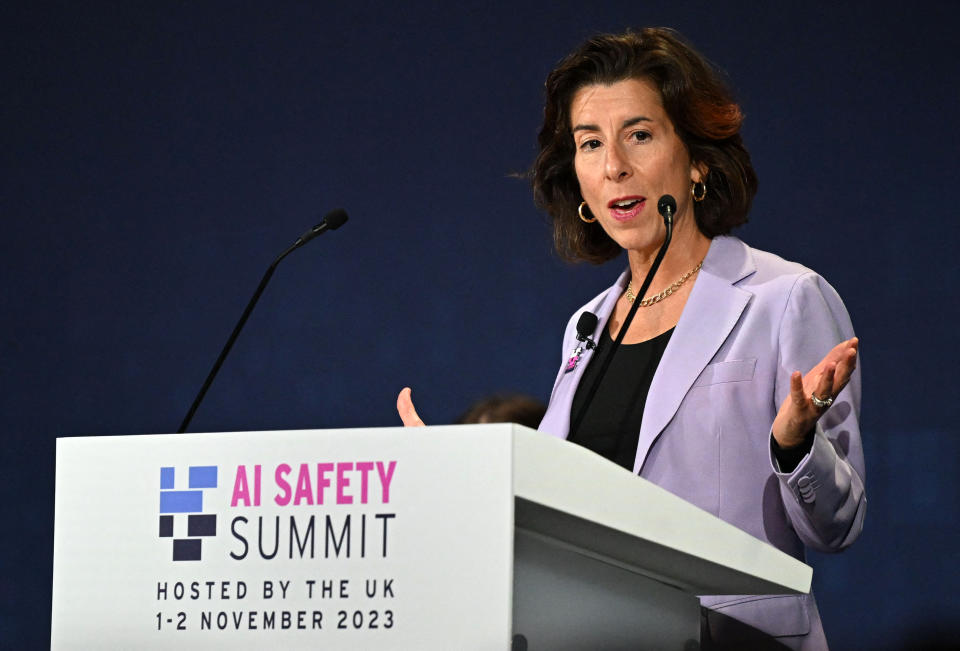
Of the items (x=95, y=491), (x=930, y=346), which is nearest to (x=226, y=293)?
(x=930, y=346)

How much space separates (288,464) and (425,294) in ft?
7.05

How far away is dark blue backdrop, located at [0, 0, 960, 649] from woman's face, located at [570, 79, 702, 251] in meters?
1.10

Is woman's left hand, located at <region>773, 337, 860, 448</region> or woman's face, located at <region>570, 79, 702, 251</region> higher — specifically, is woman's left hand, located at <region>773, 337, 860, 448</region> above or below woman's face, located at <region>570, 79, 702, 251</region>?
below

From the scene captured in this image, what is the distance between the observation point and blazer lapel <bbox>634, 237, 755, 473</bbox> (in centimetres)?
161

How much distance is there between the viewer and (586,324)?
75.8 inches

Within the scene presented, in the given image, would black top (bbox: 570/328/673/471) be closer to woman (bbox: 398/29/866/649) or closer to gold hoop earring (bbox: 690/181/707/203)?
woman (bbox: 398/29/866/649)

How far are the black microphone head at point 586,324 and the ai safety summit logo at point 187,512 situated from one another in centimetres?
98

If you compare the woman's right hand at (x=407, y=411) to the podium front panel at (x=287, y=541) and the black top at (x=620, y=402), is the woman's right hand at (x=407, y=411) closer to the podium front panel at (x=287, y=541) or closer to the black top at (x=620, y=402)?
the black top at (x=620, y=402)

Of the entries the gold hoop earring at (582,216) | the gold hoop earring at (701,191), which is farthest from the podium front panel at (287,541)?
the gold hoop earring at (582,216)

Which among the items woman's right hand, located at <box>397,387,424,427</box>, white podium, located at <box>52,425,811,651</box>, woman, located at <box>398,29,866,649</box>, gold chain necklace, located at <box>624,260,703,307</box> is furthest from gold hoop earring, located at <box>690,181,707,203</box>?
white podium, located at <box>52,425,811,651</box>

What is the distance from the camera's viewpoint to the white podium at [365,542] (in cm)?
95

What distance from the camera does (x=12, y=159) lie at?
3.38 m

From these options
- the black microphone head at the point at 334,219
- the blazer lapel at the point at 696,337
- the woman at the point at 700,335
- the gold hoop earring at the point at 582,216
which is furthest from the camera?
the gold hoop earring at the point at 582,216

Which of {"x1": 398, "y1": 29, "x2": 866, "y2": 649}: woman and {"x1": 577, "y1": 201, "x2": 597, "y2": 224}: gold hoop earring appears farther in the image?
{"x1": 577, "y1": 201, "x2": 597, "y2": 224}: gold hoop earring
